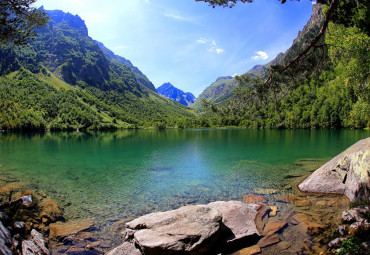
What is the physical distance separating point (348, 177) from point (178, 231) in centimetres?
1333

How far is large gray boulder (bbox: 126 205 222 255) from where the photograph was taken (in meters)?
8.40

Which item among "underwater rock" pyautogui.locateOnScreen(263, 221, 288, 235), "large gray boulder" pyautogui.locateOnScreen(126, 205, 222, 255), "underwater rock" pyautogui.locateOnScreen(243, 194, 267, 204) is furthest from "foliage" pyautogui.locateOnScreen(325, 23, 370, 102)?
"large gray boulder" pyautogui.locateOnScreen(126, 205, 222, 255)

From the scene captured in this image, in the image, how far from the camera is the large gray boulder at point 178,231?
840 centimetres

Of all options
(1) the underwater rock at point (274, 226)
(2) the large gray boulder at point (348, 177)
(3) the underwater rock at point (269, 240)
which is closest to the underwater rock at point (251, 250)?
(3) the underwater rock at point (269, 240)

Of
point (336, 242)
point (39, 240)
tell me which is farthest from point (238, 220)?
point (39, 240)

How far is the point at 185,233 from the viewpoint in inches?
345

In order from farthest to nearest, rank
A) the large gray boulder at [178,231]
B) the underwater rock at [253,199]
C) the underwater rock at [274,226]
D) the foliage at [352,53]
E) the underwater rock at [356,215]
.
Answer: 1. the underwater rock at [253,199]
2. the foliage at [352,53]
3. the underwater rock at [274,226]
4. the underwater rock at [356,215]
5. the large gray boulder at [178,231]

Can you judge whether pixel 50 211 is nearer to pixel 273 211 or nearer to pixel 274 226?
pixel 274 226

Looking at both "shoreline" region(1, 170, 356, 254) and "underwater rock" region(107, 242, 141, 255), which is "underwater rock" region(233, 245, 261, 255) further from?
"underwater rock" region(107, 242, 141, 255)

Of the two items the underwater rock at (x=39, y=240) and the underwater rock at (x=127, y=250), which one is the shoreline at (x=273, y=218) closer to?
the underwater rock at (x=39, y=240)

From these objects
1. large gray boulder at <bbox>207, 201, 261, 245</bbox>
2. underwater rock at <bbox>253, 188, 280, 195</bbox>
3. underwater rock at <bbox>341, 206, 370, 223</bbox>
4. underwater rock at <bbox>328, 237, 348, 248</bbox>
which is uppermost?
underwater rock at <bbox>341, 206, 370, 223</bbox>

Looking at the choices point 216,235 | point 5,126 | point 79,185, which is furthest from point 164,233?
point 5,126

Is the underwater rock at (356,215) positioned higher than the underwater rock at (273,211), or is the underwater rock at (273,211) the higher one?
the underwater rock at (356,215)

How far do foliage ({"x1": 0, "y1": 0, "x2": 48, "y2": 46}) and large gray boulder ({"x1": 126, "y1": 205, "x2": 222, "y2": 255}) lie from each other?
1503cm
